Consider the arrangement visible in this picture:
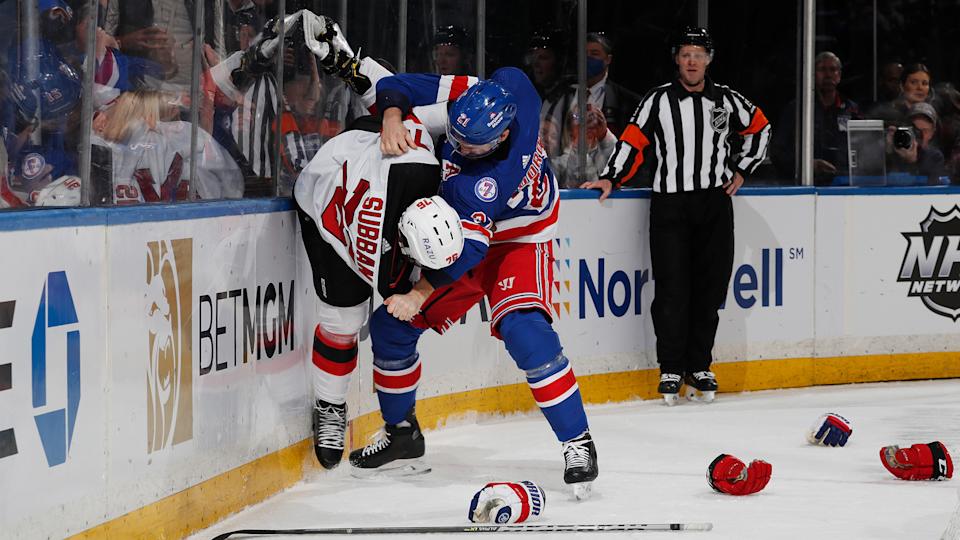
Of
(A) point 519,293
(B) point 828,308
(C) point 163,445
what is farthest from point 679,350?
(C) point 163,445

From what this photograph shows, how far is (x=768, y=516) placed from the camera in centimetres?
382

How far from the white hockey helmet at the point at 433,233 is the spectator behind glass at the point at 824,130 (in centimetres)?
330

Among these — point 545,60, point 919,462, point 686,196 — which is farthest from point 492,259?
point 545,60

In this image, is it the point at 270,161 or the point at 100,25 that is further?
the point at 270,161

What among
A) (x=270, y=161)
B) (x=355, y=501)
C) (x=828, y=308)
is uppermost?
(x=270, y=161)

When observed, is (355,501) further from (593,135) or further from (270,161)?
(593,135)

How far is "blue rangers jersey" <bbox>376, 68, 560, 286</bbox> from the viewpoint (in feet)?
12.6

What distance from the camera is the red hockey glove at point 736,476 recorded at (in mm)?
4016

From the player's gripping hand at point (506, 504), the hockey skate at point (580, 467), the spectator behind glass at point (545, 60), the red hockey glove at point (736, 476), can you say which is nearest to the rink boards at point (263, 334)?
the spectator behind glass at point (545, 60)

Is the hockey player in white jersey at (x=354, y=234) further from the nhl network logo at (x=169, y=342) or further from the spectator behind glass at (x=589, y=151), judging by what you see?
the spectator behind glass at (x=589, y=151)

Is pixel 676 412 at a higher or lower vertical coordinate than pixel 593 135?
lower

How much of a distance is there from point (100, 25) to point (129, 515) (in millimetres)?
1091

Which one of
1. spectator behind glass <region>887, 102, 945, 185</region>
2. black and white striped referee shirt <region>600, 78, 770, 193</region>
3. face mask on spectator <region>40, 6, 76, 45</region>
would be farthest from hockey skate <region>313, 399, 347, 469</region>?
spectator behind glass <region>887, 102, 945, 185</region>

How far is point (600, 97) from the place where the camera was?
6.37m
